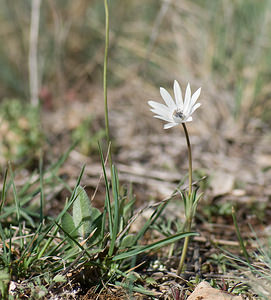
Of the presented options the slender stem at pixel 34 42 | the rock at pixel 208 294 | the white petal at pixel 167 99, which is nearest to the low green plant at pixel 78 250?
the rock at pixel 208 294

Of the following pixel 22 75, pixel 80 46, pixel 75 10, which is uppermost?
pixel 75 10

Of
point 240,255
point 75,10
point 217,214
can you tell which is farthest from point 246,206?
point 75,10

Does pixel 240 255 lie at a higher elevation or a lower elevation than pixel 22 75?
Result: lower

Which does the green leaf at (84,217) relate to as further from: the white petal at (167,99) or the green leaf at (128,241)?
the white petal at (167,99)

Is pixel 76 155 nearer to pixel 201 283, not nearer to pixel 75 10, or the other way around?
pixel 201 283

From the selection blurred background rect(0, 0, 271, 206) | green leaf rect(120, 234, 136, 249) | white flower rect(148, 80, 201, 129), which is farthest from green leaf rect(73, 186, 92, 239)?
blurred background rect(0, 0, 271, 206)
